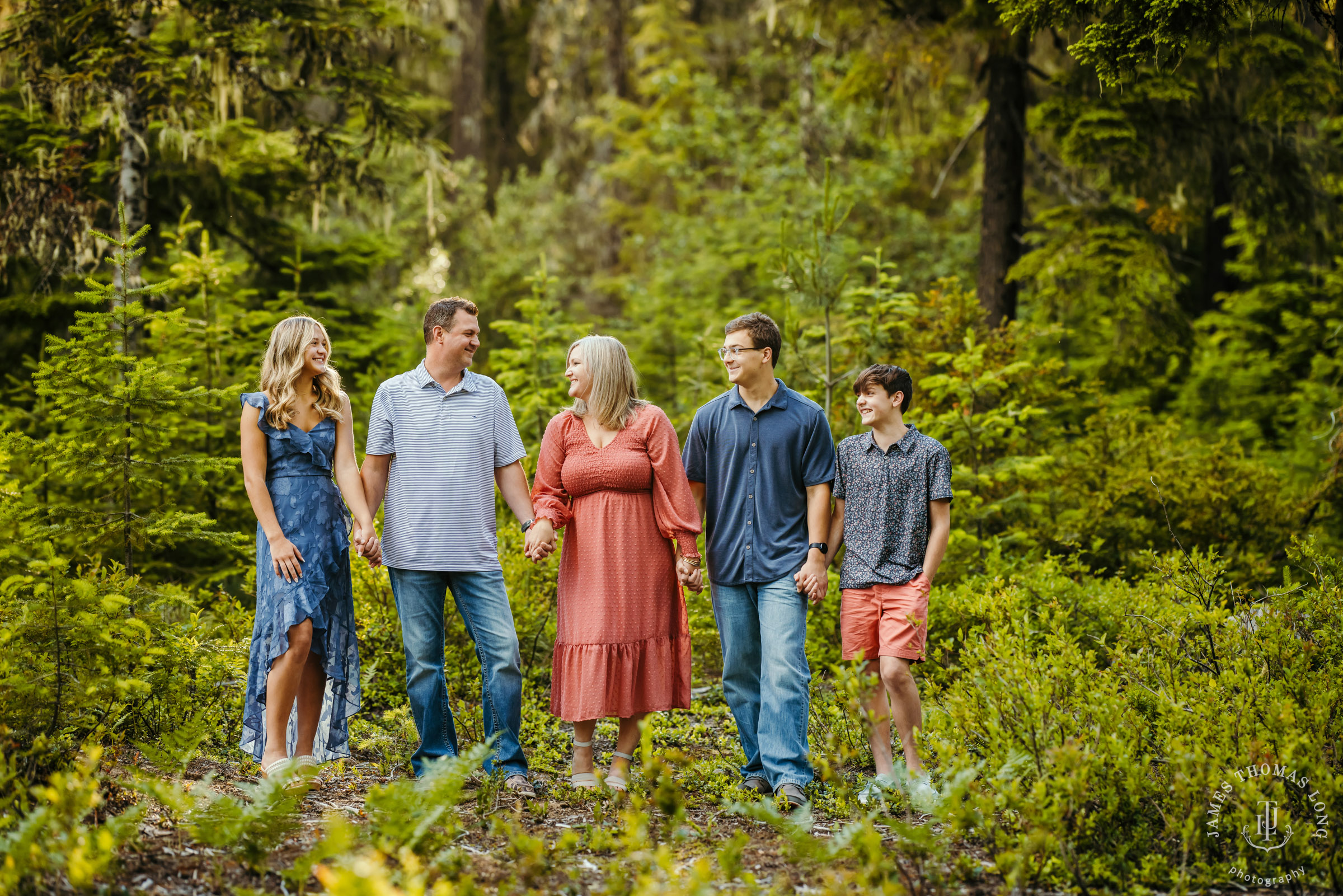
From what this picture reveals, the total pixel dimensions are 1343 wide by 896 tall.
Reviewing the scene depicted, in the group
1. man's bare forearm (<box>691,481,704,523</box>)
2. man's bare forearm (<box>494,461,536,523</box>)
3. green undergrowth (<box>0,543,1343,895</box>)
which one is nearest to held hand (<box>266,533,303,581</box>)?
green undergrowth (<box>0,543,1343,895</box>)

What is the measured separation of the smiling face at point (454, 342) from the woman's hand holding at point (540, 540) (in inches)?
29.2

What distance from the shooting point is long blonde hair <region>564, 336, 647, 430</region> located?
4141 mm

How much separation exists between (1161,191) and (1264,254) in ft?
13.6

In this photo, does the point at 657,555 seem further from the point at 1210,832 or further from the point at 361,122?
the point at 361,122

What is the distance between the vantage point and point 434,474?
4.08 metres

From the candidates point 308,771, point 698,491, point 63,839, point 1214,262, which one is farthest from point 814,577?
point 1214,262

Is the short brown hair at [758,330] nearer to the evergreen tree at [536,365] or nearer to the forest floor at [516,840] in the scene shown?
the forest floor at [516,840]

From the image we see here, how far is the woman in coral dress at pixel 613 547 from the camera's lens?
4.10 metres

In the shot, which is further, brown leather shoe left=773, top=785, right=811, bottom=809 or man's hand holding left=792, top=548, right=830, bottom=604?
man's hand holding left=792, top=548, right=830, bottom=604

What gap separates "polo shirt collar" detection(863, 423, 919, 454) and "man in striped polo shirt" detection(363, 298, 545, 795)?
1508 mm

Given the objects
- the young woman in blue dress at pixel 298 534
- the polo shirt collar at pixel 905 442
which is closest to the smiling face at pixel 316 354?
the young woman in blue dress at pixel 298 534

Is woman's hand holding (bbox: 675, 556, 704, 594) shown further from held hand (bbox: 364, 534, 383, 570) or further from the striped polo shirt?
held hand (bbox: 364, 534, 383, 570)

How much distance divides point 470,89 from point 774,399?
56.1ft

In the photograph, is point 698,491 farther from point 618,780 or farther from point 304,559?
point 304,559
